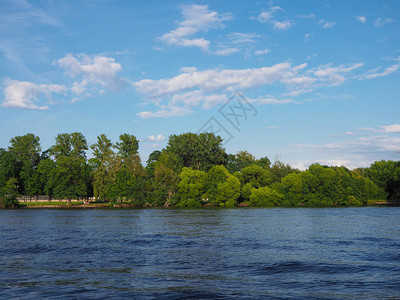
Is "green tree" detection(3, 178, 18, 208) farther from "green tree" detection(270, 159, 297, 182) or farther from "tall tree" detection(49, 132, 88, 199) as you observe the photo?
"green tree" detection(270, 159, 297, 182)

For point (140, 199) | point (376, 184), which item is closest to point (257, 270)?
point (140, 199)

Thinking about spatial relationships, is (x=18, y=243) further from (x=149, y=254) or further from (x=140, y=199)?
(x=140, y=199)

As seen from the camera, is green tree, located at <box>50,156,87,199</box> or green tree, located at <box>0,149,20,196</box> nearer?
green tree, located at <box>50,156,87,199</box>

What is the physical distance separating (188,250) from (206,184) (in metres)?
91.9

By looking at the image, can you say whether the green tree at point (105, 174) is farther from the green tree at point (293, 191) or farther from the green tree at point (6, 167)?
the green tree at point (293, 191)

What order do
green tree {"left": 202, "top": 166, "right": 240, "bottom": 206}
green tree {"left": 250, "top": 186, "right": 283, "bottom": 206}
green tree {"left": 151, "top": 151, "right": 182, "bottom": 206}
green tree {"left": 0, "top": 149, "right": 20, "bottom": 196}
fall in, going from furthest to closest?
1. green tree {"left": 0, "top": 149, "right": 20, "bottom": 196}
2. green tree {"left": 250, "top": 186, "right": 283, "bottom": 206}
3. green tree {"left": 202, "top": 166, "right": 240, "bottom": 206}
4. green tree {"left": 151, "top": 151, "right": 182, "bottom": 206}

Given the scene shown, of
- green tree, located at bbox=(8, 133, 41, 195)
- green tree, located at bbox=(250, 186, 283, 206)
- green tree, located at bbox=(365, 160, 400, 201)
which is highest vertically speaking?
green tree, located at bbox=(8, 133, 41, 195)

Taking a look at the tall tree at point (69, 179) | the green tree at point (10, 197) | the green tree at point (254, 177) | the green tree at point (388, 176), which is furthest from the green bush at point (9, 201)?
the green tree at point (388, 176)

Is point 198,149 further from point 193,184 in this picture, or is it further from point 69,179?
point 69,179

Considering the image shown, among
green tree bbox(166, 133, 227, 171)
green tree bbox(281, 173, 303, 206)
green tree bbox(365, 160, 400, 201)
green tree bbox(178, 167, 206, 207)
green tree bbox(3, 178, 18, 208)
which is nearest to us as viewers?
green tree bbox(3, 178, 18, 208)

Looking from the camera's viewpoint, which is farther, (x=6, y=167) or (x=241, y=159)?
(x=241, y=159)

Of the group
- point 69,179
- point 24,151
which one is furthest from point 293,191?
point 24,151

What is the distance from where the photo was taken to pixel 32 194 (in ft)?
435

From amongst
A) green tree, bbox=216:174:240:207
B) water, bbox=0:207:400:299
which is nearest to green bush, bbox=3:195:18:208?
green tree, bbox=216:174:240:207
